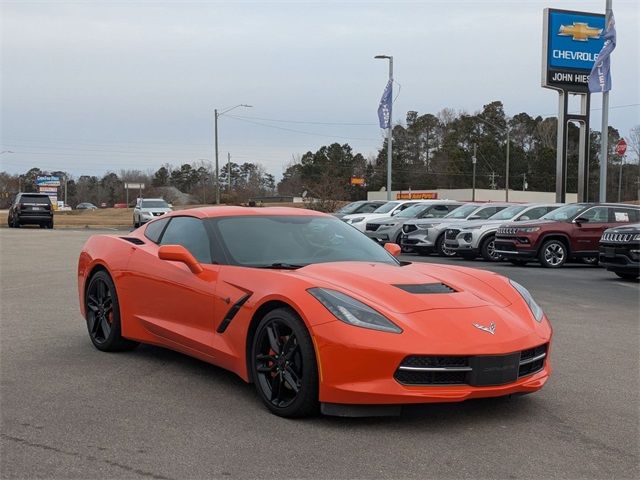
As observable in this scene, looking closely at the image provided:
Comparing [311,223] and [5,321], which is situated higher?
[311,223]

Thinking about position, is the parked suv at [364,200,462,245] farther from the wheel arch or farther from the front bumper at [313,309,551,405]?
the front bumper at [313,309,551,405]

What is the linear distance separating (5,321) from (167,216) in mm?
2887

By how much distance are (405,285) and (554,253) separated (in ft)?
42.0

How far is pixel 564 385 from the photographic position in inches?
214

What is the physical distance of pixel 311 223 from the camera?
19.4 ft

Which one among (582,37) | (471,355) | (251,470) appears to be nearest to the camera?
(251,470)

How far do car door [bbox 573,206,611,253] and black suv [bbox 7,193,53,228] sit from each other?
27996 mm

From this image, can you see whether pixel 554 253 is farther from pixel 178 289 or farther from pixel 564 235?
pixel 178 289

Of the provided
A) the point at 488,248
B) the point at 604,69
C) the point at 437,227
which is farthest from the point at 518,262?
the point at 604,69

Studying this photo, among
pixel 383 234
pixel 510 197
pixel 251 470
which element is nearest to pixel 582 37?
pixel 383 234

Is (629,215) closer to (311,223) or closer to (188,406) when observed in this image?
(311,223)

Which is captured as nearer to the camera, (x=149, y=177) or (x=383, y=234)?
(x=383, y=234)

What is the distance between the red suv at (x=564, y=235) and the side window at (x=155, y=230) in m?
11.5

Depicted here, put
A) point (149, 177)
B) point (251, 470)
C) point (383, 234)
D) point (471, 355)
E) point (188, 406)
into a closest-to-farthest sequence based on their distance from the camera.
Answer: point (251, 470), point (471, 355), point (188, 406), point (383, 234), point (149, 177)
